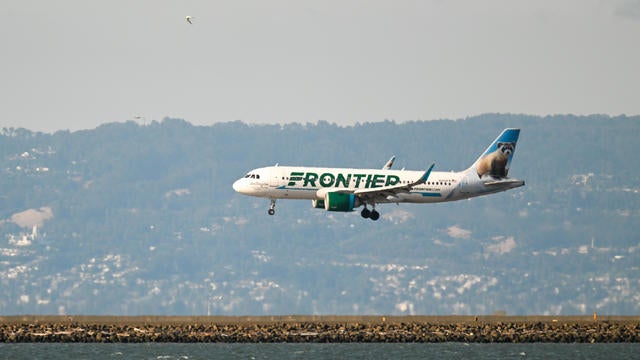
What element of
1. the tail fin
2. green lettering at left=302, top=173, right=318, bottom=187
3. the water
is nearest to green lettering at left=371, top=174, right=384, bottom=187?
green lettering at left=302, top=173, right=318, bottom=187

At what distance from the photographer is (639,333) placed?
10675 centimetres

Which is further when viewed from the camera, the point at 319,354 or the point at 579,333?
the point at 579,333

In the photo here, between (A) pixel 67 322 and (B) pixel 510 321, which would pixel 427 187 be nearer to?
(B) pixel 510 321

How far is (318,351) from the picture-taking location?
335ft

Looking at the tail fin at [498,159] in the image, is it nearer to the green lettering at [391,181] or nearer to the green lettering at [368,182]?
the green lettering at [391,181]

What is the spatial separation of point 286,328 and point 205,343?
672cm

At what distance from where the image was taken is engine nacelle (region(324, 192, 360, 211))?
4488 inches

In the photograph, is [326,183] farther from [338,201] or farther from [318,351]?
[318,351]

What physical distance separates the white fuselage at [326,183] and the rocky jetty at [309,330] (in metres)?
10.4

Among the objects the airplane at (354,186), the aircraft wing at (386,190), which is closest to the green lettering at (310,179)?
the airplane at (354,186)

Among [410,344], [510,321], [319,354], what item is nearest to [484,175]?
[510,321]

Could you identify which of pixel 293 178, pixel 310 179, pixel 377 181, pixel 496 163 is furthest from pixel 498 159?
pixel 293 178

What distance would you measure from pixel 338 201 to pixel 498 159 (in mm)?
19496

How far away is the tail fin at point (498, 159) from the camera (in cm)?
12488
